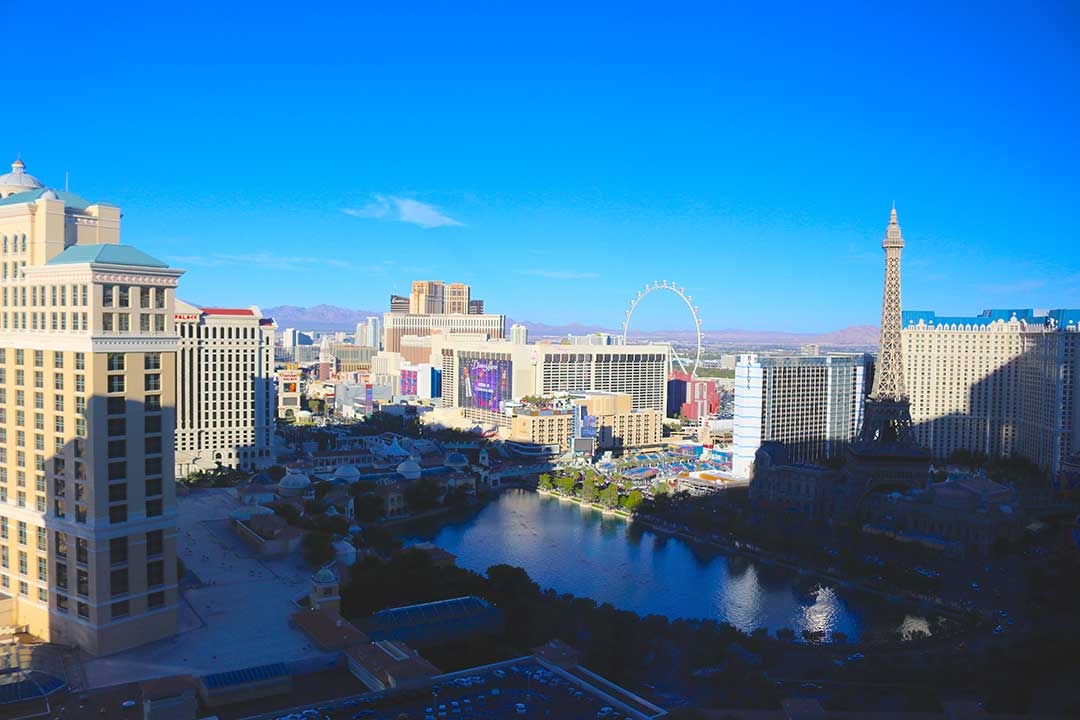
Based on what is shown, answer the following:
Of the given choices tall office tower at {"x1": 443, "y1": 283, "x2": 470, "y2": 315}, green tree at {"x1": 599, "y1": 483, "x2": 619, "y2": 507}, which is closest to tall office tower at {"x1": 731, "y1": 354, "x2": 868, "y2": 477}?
green tree at {"x1": 599, "y1": 483, "x2": 619, "y2": 507}

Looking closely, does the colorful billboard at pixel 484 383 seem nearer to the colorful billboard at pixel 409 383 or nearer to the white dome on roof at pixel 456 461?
the colorful billboard at pixel 409 383

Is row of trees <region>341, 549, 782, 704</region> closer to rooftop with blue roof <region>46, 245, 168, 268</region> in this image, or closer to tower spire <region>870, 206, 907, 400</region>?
rooftop with blue roof <region>46, 245, 168, 268</region>

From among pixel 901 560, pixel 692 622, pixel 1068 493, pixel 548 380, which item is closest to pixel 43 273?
pixel 692 622

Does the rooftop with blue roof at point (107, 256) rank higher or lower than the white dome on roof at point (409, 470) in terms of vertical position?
higher

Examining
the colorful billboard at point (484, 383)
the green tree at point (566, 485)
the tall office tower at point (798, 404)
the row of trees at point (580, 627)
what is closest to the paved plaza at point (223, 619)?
the row of trees at point (580, 627)

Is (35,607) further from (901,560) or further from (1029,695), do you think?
(901,560)
